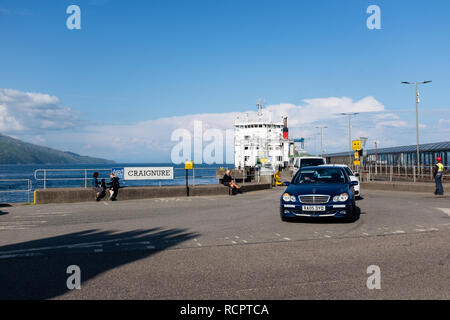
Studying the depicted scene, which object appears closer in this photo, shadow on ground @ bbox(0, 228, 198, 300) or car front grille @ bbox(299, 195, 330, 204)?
shadow on ground @ bbox(0, 228, 198, 300)

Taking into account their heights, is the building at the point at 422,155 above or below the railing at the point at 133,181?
above

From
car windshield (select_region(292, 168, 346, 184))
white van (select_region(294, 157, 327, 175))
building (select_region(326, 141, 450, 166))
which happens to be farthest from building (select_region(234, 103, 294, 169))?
car windshield (select_region(292, 168, 346, 184))

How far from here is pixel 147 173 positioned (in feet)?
73.2

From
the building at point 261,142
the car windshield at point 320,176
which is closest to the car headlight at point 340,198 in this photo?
the car windshield at point 320,176

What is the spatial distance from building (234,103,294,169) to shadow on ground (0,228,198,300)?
54.6 metres

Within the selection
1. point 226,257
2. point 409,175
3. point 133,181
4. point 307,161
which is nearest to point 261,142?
point 133,181

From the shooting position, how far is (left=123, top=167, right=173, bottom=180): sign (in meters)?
21.8

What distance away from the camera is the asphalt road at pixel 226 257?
528 centimetres

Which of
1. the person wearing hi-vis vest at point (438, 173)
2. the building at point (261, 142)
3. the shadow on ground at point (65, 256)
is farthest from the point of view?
the building at point (261, 142)

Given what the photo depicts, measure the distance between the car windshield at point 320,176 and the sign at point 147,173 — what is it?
10938mm

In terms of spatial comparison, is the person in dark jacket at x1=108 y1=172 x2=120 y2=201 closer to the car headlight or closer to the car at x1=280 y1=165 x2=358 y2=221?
the car at x1=280 y1=165 x2=358 y2=221

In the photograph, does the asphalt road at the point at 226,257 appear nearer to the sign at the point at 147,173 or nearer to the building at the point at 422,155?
the sign at the point at 147,173

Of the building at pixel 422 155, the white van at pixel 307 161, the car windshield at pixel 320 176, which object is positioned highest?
the building at pixel 422 155

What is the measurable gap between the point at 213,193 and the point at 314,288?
59.8 feet
